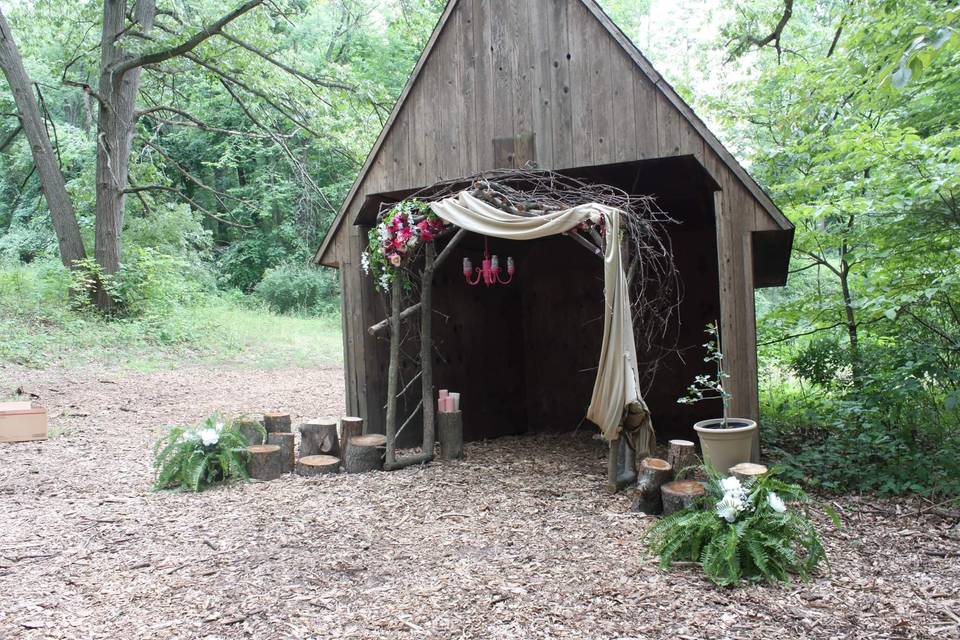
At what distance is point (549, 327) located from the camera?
846cm

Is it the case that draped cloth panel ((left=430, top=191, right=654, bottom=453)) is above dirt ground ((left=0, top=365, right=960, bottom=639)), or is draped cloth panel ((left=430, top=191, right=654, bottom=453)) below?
above

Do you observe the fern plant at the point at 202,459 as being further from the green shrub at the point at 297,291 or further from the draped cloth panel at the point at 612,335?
the green shrub at the point at 297,291

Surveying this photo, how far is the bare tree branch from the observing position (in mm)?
11828

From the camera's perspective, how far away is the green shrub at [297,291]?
20016 mm

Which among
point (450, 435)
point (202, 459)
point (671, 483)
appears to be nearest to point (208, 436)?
point (202, 459)

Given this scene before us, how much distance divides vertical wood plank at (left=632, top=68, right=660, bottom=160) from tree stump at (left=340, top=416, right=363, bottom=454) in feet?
10.2

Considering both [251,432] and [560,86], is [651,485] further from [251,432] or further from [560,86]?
[251,432]

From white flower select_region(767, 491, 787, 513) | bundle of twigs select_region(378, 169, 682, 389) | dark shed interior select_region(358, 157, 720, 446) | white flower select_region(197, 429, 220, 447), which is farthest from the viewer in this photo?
dark shed interior select_region(358, 157, 720, 446)

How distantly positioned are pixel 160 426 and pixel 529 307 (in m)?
4.33

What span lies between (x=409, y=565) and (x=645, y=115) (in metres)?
3.58

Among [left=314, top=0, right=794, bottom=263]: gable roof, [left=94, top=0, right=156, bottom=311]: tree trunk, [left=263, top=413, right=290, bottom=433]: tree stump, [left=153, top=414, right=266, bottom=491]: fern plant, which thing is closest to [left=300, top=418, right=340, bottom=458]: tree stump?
[left=263, top=413, right=290, bottom=433]: tree stump

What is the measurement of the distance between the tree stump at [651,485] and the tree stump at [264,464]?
2.76 m

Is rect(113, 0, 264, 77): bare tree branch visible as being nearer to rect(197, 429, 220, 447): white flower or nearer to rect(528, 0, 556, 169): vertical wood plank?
rect(528, 0, 556, 169): vertical wood plank

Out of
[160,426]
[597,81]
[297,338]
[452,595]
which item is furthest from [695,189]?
[297,338]
